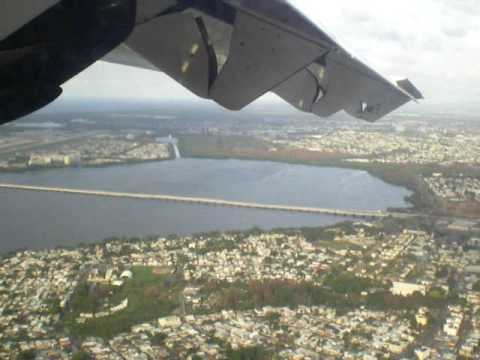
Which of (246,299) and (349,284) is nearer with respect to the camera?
(246,299)

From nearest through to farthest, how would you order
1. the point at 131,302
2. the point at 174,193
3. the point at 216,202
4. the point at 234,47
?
1. the point at 234,47
2. the point at 131,302
3. the point at 216,202
4. the point at 174,193

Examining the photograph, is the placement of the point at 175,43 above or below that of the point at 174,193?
above

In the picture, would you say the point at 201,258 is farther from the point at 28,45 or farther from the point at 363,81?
the point at 28,45

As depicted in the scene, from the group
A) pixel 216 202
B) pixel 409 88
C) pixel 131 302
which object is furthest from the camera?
pixel 216 202

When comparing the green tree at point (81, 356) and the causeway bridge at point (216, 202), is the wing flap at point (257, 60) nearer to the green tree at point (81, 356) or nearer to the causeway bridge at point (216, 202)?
the green tree at point (81, 356)

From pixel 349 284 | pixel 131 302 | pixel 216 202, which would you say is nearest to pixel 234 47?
pixel 131 302

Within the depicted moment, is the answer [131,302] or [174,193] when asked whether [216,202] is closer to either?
[174,193]

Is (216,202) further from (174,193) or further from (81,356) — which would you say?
(81,356)
